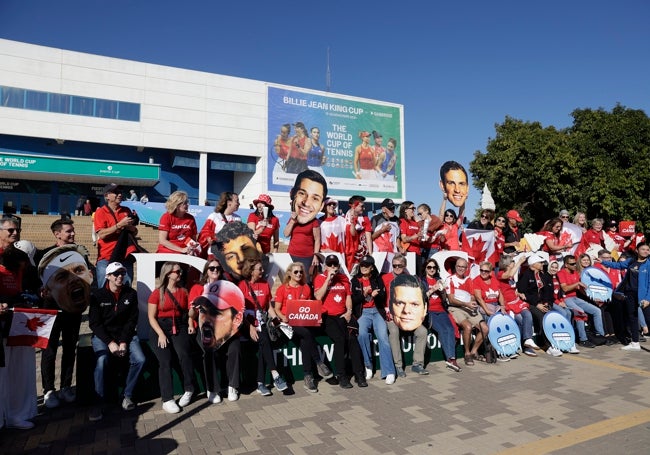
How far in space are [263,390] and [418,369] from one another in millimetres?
2339

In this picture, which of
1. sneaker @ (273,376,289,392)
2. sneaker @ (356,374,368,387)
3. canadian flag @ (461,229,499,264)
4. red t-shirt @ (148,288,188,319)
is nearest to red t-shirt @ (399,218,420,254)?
canadian flag @ (461,229,499,264)

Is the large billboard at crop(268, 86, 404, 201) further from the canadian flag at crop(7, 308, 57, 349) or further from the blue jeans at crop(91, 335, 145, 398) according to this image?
the canadian flag at crop(7, 308, 57, 349)

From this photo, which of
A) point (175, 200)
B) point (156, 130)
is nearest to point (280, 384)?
point (175, 200)

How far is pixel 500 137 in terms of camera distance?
28.6 m

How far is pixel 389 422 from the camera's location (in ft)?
14.9

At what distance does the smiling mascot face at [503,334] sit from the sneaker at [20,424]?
6.30 metres

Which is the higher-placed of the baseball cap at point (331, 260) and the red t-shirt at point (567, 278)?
the baseball cap at point (331, 260)

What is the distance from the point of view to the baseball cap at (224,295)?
17.6ft

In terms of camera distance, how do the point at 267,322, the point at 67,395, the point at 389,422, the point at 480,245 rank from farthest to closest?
1. the point at 480,245
2. the point at 267,322
3. the point at 67,395
4. the point at 389,422

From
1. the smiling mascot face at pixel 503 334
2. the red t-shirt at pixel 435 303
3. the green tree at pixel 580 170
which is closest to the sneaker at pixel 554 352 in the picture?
the smiling mascot face at pixel 503 334

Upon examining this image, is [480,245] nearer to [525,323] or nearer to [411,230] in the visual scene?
[411,230]

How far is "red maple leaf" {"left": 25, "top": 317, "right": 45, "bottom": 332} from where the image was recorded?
4.43m

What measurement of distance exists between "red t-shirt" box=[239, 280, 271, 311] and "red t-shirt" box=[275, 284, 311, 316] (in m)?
0.15

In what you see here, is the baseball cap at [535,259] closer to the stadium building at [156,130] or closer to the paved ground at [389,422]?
the paved ground at [389,422]
